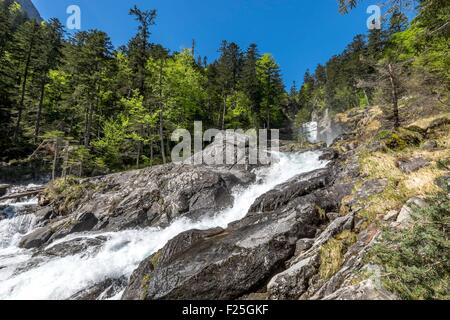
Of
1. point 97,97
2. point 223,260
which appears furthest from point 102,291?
point 97,97

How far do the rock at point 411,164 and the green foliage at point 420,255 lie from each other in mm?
4767

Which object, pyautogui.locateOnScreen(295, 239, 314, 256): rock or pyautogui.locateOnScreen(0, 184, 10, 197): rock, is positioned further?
pyautogui.locateOnScreen(0, 184, 10, 197): rock

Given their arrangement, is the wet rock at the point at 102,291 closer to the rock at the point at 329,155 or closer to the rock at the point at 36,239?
the rock at the point at 36,239

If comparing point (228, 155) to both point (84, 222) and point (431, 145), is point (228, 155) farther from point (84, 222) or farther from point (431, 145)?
point (431, 145)

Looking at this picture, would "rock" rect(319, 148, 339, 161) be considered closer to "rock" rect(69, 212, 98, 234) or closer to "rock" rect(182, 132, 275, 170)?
"rock" rect(182, 132, 275, 170)

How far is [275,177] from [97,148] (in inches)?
778

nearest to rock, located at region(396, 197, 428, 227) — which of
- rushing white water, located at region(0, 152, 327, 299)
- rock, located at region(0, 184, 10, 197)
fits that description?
rushing white water, located at region(0, 152, 327, 299)

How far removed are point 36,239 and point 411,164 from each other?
61.1ft

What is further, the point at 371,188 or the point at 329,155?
the point at 329,155

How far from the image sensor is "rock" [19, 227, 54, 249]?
42.4 ft

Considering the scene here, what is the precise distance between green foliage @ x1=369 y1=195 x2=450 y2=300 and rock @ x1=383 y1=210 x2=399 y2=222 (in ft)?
4.02

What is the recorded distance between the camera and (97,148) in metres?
25.3

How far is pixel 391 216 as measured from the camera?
5.84 meters
